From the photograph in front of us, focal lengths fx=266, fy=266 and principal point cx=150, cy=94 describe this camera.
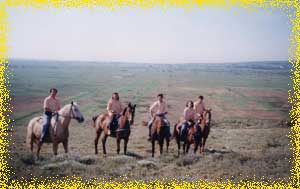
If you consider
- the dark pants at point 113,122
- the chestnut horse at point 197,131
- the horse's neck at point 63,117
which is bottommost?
the chestnut horse at point 197,131

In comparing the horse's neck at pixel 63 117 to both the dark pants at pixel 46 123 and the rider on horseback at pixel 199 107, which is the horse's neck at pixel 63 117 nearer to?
the dark pants at pixel 46 123

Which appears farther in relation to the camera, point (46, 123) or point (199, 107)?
point (199, 107)

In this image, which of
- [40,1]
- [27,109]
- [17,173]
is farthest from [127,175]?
[27,109]

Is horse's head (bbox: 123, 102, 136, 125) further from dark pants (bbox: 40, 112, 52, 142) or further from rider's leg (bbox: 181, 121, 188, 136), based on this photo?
dark pants (bbox: 40, 112, 52, 142)

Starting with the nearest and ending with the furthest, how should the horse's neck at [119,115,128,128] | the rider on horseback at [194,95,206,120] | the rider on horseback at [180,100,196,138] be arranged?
the horse's neck at [119,115,128,128] → the rider on horseback at [180,100,196,138] → the rider on horseback at [194,95,206,120]

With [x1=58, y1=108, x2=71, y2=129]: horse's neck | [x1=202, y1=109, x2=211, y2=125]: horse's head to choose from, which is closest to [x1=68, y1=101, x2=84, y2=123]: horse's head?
[x1=58, y1=108, x2=71, y2=129]: horse's neck

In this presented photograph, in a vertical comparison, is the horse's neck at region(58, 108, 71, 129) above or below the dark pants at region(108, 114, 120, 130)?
above

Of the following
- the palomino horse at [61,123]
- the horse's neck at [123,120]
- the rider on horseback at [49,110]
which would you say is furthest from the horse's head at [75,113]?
the horse's neck at [123,120]

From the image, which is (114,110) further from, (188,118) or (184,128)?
(188,118)

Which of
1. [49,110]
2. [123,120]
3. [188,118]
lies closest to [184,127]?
[188,118]

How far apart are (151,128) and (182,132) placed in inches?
63.3

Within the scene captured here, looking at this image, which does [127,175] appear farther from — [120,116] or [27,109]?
[27,109]

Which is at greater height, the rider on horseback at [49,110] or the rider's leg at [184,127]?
the rider on horseback at [49,110]

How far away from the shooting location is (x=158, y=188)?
7.88 metres
